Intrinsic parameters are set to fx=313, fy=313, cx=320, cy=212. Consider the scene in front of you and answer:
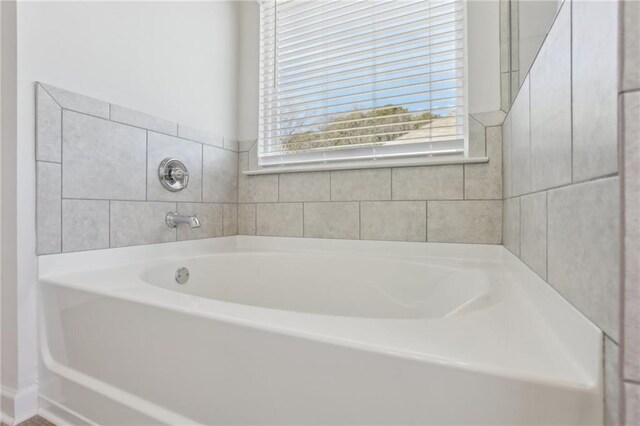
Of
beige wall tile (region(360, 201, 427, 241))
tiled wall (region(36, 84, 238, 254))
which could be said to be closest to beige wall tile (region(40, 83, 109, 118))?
tiled wall (region(36, 84, 238, 254))

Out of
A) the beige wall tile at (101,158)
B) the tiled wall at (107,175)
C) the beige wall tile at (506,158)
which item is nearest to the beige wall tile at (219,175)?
the tiled wall at (107,175)

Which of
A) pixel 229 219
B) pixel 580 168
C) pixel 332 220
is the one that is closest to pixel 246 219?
pixel 229 219

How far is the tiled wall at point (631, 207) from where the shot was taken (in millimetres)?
312

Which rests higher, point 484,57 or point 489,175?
point 484,57

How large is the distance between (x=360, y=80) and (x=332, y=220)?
28.9 inches

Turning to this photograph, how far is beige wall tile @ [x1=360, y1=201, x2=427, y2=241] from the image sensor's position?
147 centimetres

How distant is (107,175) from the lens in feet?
Result: 4.03

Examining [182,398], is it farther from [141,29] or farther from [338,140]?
[141,29]

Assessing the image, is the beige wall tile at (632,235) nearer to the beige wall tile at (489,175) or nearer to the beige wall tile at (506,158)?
the beige wall tile at (506,158)

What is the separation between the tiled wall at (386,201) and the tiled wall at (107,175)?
320mm

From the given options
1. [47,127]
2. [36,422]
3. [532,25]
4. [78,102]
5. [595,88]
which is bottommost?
[36,422]

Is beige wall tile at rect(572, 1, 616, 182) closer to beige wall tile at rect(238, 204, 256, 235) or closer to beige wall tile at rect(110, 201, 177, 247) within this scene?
beige wall tile at rect(110, 201, 177, 247)

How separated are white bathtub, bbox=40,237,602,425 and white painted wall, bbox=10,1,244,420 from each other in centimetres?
7

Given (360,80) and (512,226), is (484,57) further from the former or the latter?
(512,226)
